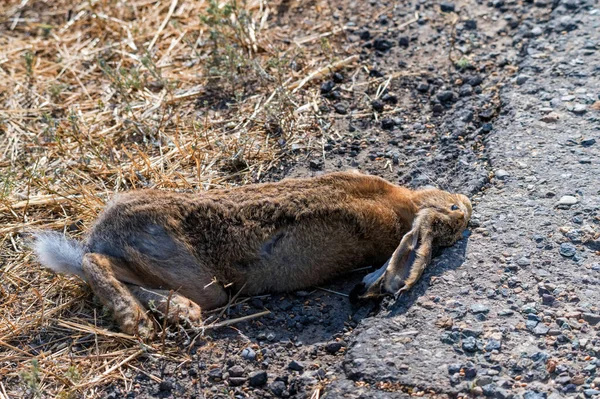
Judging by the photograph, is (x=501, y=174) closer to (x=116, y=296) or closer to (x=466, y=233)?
(x=466, y=233)

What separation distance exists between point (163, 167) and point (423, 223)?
2.14 metres

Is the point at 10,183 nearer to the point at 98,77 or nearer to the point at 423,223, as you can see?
the point at 98,77

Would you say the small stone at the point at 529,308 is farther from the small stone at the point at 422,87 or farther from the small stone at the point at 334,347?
the small stone at the point at 422,87

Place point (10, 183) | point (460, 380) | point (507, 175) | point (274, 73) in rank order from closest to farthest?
1. point (460, 380)
2. point (507, 175)
3. point (10, 183)
4. point (274, 73)

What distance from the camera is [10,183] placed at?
19.3 feet

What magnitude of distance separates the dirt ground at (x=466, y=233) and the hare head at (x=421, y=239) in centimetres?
9

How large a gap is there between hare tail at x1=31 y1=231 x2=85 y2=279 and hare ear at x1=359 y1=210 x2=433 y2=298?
172cm

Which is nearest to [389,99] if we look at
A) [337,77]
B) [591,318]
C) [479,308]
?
[337,77]

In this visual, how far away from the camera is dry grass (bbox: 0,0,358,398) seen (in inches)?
184

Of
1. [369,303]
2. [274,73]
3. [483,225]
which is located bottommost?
[369,303]

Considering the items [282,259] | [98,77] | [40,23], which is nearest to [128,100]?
[98,77]

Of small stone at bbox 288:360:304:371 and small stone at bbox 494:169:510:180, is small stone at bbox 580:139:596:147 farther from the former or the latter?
small stone at bbox 288:360:304:371

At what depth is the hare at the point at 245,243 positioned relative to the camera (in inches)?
185

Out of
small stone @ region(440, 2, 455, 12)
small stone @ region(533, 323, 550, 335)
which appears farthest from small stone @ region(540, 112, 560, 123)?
small stone @ region(533, 323, 550, 335)
